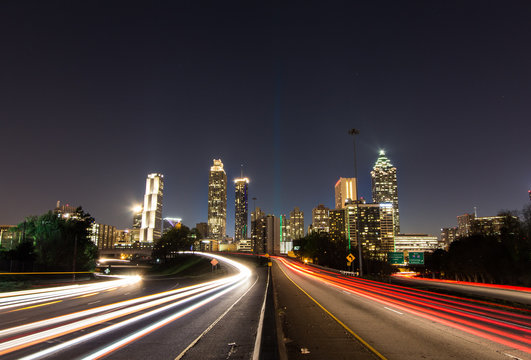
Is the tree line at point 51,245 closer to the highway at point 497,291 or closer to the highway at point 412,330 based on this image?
the highway at point 412,330

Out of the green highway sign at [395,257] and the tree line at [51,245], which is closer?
the tree line at [51,245]

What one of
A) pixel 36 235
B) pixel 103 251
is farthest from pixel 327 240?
pixel 103 251

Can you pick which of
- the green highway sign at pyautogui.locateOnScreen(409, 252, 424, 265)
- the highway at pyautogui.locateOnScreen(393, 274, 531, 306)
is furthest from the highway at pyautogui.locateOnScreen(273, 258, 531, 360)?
the green highway sign at pyautogui.locateOnScreen(409, 252, 424, 265)

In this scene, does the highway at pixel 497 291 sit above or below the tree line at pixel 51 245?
below

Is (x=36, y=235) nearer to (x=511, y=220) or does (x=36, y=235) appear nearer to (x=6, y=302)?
(x=6, y=302)

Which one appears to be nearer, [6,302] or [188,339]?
[188,339]

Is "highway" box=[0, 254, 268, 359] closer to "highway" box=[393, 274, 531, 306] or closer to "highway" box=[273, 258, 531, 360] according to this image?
"highway" box=[273, 258, 531, 360]

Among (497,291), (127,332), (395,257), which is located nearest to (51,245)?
(127,332)

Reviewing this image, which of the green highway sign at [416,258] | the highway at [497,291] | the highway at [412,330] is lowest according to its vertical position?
the highway at [497,291]

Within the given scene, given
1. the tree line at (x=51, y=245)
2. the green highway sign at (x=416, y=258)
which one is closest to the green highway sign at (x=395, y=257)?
the green highway sign at (x=416, y=258)

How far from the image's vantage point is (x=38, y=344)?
970cm

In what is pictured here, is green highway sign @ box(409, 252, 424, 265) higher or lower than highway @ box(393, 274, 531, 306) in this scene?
higher

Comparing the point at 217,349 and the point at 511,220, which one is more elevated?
the point at 511,220

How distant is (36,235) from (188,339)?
60.2 meters
